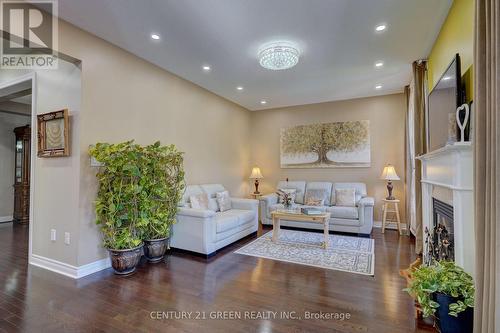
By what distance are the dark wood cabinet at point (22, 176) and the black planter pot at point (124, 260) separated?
4559mm

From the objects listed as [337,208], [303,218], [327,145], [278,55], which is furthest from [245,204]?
[278,55]

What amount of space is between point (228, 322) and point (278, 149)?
192 inches

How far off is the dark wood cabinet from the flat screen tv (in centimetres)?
792

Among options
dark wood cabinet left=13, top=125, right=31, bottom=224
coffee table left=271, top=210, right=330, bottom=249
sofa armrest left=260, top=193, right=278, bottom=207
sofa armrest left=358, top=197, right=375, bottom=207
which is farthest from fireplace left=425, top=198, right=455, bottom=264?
dark wood cabinet left=13, top=125, right=31, bottom=224

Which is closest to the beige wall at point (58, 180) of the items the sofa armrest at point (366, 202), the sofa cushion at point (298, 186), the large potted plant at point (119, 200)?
the large potted plant at point (119, 200)

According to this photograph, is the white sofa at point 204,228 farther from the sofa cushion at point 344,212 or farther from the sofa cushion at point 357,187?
the sofa cushion at point 357,187

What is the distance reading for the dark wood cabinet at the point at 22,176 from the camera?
19.0 ft

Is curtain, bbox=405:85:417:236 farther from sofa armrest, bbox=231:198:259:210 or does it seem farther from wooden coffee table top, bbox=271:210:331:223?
sofa armrest, bbox=231:198:259:210

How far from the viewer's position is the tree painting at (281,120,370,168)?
5578 millimetres

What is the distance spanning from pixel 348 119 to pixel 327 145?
2.44 ft

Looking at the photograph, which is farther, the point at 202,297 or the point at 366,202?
the point at 366,202

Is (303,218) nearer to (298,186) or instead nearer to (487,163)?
(298,186)

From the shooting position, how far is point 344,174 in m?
5.74

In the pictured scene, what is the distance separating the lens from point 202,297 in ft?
7.93
